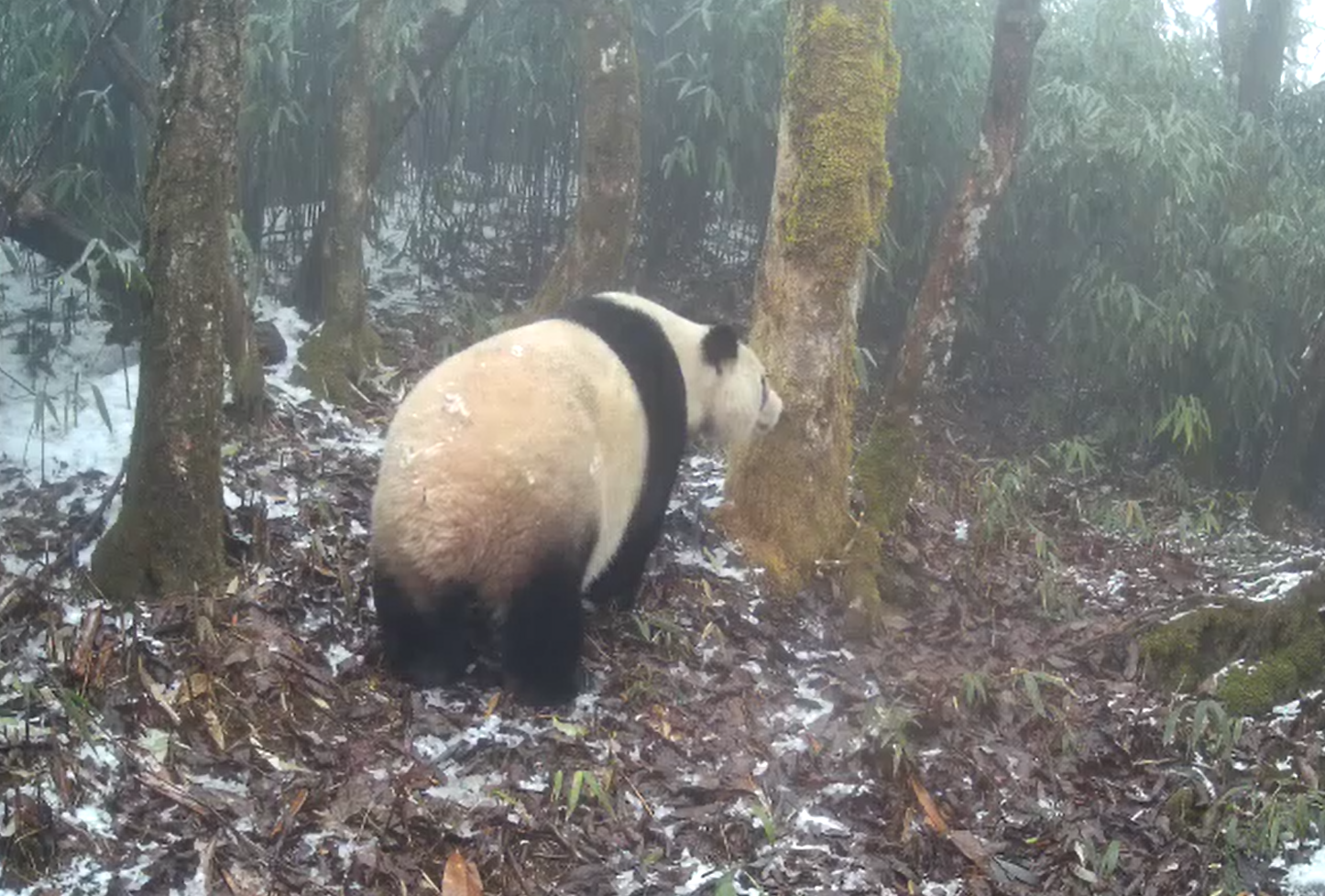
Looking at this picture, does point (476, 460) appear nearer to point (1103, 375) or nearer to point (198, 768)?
point (198, 768)

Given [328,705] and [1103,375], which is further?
[1103,375]

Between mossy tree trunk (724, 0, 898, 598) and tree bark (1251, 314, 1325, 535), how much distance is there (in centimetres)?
319

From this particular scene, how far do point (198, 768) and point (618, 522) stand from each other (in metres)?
1.58

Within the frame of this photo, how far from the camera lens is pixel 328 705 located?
376cm

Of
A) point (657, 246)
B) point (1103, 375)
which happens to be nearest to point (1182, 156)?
point (1103, 375)

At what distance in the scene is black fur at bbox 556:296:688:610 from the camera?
174 inches

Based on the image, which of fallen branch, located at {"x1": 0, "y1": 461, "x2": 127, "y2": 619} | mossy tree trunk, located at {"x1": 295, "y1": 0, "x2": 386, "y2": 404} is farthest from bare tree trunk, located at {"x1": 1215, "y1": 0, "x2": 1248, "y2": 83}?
fallen branch, located at {"x1": 0, "y1": 461, "x2": 127, "y2": 619}

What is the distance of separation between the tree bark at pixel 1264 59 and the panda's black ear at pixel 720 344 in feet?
17.6

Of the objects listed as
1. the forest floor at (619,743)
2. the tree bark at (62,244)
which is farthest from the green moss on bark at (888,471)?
the tree bark at (62,244)

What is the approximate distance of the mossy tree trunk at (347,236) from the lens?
6117 millimetres

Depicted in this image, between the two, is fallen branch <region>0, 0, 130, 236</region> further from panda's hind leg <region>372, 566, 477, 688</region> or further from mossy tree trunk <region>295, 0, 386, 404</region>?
panda's hind leg <region>372, 566, 477, 688</region>

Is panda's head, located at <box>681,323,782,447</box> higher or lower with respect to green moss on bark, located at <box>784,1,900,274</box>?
lower

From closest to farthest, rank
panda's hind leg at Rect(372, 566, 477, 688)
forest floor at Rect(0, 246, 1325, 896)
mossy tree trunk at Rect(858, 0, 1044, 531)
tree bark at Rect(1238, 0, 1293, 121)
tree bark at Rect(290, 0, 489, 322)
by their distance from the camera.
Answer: forest floor at Rect(0, 246, 1325, 896)
panda's hind leg at Rect(372, 566, 477, 688)
mossy tree trunk at Rect(858, 0, 1044, 531)
tree bark at Rect(290, 0, 489, 322)
tree bark at Rect(1238, 0, 1293, 121)

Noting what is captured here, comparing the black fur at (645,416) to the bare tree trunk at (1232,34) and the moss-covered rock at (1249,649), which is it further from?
the bare tree trunk at (1232,34)
